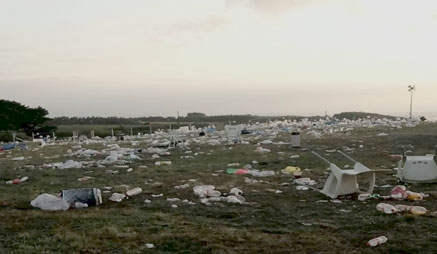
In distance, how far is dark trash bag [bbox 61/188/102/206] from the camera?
27.4ft

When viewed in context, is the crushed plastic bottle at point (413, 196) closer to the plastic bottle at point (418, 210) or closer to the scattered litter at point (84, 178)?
the plastic bottle at point (418, 210)

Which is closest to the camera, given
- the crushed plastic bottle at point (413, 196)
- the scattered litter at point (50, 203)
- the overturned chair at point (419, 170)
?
the scattered litter at point (50, 203)

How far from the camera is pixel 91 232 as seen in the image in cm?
631

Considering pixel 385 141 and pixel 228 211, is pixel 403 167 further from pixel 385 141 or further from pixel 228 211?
pixel 385 141

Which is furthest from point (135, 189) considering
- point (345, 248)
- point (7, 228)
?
point (345, 248)

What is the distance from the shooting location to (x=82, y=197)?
8414 millimetres

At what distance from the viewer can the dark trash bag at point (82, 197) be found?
834 cm

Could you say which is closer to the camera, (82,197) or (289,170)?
(82,197)

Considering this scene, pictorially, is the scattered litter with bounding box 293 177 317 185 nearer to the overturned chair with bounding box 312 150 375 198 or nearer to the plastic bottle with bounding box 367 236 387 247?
the overturned chair with bounding box 312 150 375 198

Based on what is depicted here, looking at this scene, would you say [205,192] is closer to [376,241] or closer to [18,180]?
[376,241]

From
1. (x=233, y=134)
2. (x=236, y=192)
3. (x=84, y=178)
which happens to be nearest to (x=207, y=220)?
(x=236, y=192)

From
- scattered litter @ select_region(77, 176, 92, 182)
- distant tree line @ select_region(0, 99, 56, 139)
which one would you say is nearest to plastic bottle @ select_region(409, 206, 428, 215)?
scattered litter @ select_region(77, 176, 92, 182)

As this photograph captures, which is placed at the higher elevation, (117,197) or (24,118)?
(24,118)

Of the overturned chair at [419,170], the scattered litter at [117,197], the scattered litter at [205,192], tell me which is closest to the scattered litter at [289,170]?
the overturned chair at [419,170]
